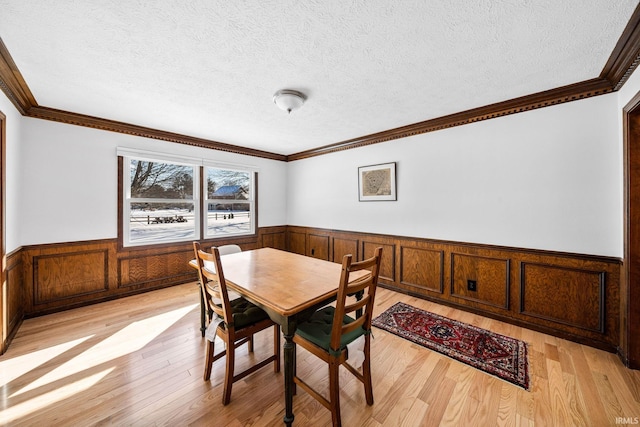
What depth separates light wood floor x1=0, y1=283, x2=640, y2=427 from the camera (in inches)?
59.1

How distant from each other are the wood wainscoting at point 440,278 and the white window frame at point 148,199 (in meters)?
0.13

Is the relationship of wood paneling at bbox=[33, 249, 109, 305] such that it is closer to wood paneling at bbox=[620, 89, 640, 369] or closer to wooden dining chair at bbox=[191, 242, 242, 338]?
wooden dining chair at bbox=[191, 242, 242, 338]

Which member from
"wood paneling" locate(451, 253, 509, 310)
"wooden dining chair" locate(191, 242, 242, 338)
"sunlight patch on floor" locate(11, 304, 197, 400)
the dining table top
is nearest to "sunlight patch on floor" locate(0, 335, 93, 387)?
"sunlight patch on floor" locate(11, 304, 197, 400)

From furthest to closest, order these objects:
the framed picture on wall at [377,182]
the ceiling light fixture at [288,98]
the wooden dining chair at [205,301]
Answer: the framed picture on wall at [377,182] < the ceiling light fixture at [288,98] < the wooden dining chair at [205,301]

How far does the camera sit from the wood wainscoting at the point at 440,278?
2252 mm

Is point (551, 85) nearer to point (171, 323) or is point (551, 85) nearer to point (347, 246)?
point (347, 246)

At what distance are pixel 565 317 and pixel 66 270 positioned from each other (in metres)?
5.52

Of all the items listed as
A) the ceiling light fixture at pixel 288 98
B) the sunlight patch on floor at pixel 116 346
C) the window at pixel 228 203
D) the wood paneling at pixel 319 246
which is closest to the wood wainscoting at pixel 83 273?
the window at pixel 228 203

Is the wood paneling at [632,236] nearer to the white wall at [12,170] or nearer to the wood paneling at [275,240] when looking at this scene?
the wood paneling at [275,240]

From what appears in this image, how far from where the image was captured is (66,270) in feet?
9.71

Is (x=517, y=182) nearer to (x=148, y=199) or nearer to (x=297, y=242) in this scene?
(x=297, y=242)

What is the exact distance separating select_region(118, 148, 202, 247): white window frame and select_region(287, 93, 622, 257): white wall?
9.14 feet

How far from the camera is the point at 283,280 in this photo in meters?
1.79

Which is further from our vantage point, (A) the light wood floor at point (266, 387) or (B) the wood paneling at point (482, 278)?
(B) the wood paneling at point (482, 278)
